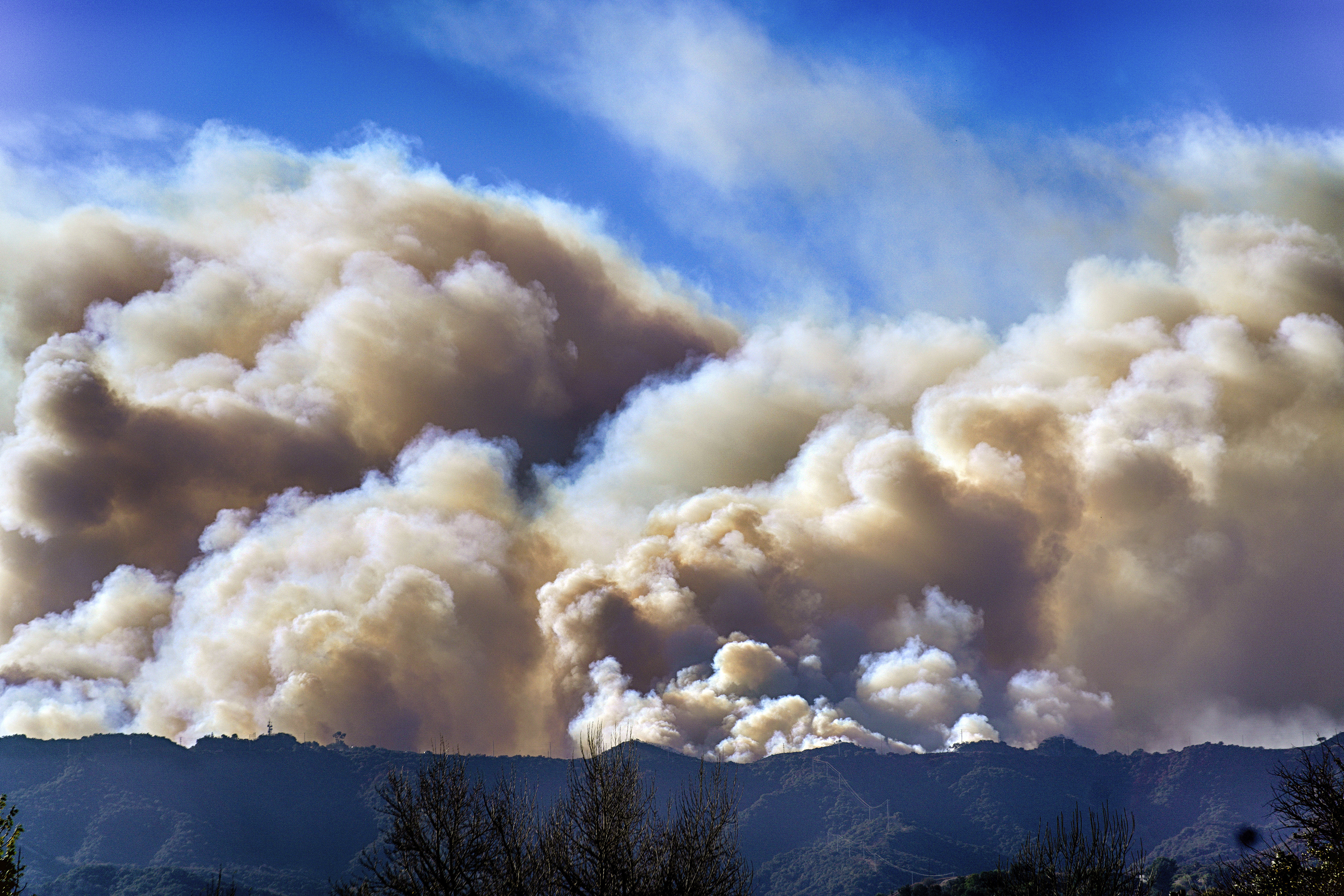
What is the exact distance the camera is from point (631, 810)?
115 feet

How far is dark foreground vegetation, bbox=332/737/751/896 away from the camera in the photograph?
33.1 meters

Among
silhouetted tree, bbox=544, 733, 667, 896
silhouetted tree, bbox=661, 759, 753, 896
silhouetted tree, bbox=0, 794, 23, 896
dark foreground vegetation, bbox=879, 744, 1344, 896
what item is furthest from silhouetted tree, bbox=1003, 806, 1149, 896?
silhouetted tree, bbox=0, 794, 23, 896

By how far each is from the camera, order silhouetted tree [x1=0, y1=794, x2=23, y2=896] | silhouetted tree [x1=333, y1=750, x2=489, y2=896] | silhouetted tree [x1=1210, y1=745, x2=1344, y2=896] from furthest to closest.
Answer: silhouetted tree [x1=1210, y1=745, x2=1344, y2=896]
silhouetted tree [x1=333, y1=750, x2=489, y2=896]
silhouetted tree [x1=0, y1=794, x2=23, y2=896]

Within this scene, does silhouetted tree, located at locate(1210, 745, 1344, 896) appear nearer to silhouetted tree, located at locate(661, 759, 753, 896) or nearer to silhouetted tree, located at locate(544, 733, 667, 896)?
silhouetted tree, located at locate(661, 759, 753, 896)

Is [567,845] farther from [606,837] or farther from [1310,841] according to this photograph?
[1310,841]

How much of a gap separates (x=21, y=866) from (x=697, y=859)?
20101 mm

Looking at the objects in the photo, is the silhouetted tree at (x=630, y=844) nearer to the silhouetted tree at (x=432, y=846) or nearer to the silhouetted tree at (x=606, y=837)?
the silhouetted tree at (x=606, y=837)

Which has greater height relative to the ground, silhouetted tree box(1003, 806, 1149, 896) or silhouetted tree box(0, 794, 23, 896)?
silhouetted tree box(0, 794, 23, 896)

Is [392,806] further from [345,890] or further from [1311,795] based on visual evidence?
[1311,795]

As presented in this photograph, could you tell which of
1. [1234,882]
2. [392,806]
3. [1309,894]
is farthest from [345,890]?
[1234,882]

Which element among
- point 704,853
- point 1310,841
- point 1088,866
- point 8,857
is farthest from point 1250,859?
point 8,857

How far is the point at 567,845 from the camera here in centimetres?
3562

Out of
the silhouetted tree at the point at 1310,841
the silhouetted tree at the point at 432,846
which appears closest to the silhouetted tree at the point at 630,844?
the silhouetted tree at the point at 432,846

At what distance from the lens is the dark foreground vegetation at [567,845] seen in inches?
1302
